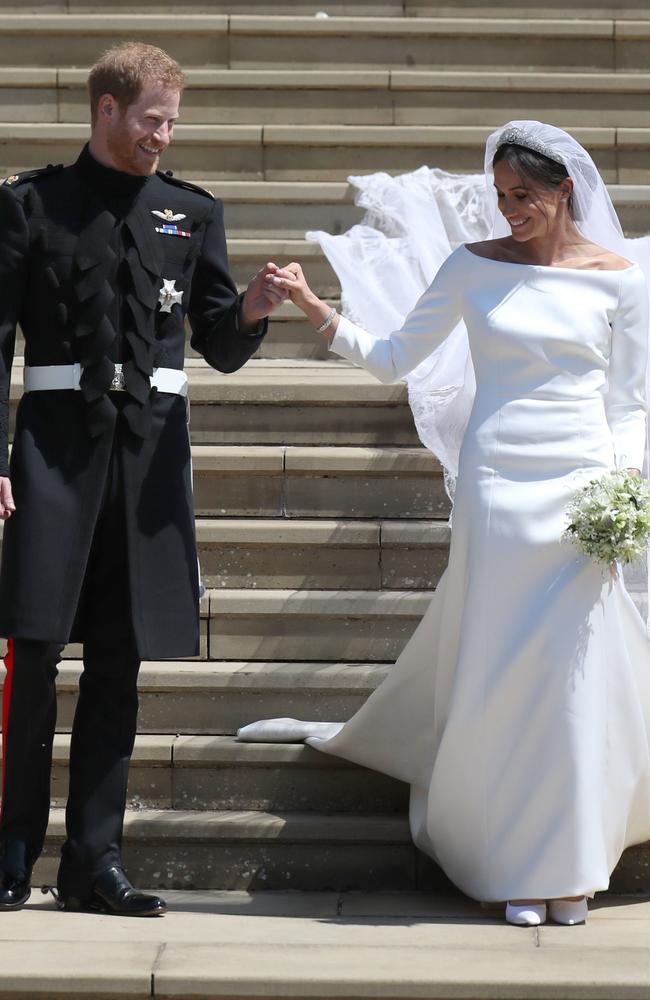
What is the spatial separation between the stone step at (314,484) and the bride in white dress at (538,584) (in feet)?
3.44

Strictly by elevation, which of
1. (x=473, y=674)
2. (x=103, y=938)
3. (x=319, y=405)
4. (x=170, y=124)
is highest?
(x=170, y=124)

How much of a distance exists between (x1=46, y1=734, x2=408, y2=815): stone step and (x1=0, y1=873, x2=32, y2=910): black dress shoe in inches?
21.6

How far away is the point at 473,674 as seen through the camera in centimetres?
391

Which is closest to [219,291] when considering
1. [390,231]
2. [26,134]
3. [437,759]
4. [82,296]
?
[82,296]

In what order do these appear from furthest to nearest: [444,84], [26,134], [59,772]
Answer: [444,84]
[26,134]
[59,772]

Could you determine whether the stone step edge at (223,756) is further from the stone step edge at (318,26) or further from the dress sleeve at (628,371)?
the stone step edge at (318,26)

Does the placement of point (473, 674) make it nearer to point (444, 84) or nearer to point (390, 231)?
point (390, 231)

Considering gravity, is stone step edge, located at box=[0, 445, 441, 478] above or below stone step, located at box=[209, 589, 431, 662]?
above

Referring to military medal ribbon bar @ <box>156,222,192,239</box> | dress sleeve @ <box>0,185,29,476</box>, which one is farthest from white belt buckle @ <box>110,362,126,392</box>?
military medal ribbon bar @ <box>156,222,192,239</box>

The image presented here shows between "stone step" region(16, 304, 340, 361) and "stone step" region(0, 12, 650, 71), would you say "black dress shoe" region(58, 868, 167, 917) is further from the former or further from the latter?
"stone step" region(0, 12, 650, 71)

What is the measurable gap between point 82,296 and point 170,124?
1.57 ft

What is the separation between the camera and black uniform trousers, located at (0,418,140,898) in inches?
151

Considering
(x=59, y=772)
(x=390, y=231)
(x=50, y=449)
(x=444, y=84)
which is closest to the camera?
(x=50, y=449)

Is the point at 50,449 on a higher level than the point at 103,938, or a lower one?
higher
